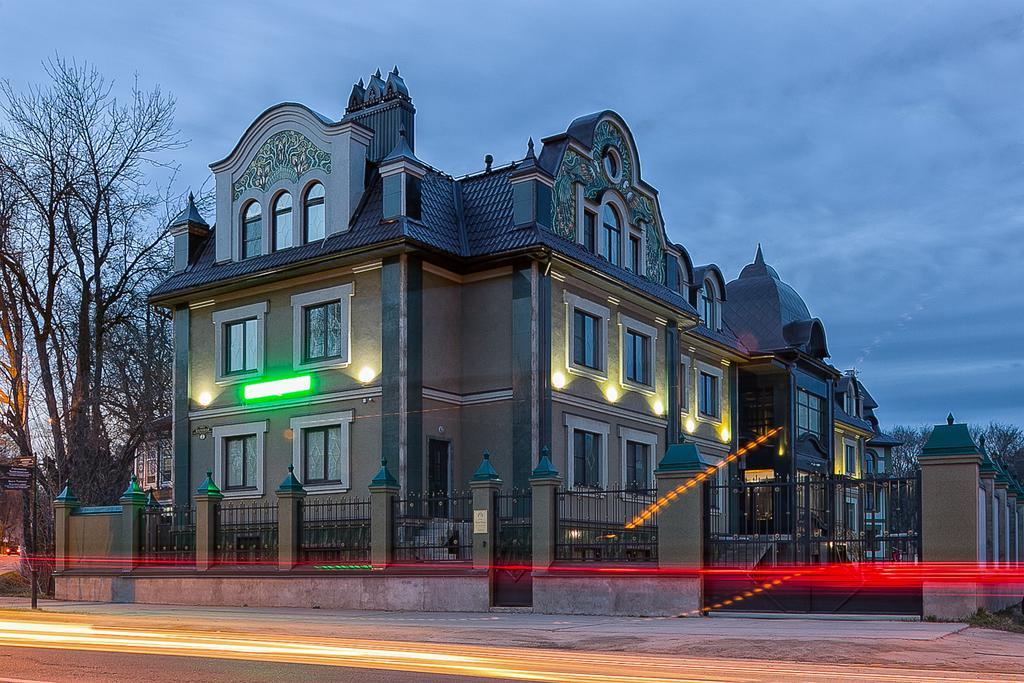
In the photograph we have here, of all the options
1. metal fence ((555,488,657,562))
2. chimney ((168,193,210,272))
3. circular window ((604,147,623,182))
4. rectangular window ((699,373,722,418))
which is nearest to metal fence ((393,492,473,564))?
metal fence ((555,488,657,562))

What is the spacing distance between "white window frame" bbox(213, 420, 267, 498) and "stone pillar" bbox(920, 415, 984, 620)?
18.4 m

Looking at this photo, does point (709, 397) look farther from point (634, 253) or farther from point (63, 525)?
point (63, 525)

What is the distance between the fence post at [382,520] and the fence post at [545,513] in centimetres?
364

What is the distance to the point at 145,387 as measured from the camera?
133 ft

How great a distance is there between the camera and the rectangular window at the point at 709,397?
1547 inches

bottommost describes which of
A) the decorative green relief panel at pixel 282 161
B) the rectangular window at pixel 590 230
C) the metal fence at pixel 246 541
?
the metal fence at pixel 246 541

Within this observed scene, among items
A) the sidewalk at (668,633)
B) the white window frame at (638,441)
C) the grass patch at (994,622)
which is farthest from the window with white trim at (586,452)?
the grass patch at (994,622)

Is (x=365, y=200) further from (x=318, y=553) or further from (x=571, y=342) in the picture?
(x=318, y=553)

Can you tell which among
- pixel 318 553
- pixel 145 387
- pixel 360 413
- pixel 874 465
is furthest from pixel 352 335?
pixel 874 465

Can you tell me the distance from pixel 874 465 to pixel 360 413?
43971 mm

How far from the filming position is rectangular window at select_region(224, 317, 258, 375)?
30906mm

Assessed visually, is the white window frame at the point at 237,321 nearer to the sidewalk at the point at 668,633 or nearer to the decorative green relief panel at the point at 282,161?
the decorative green relief panel at the point at 282,161

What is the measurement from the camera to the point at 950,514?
1648 cm

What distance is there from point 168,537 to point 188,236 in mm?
10016
